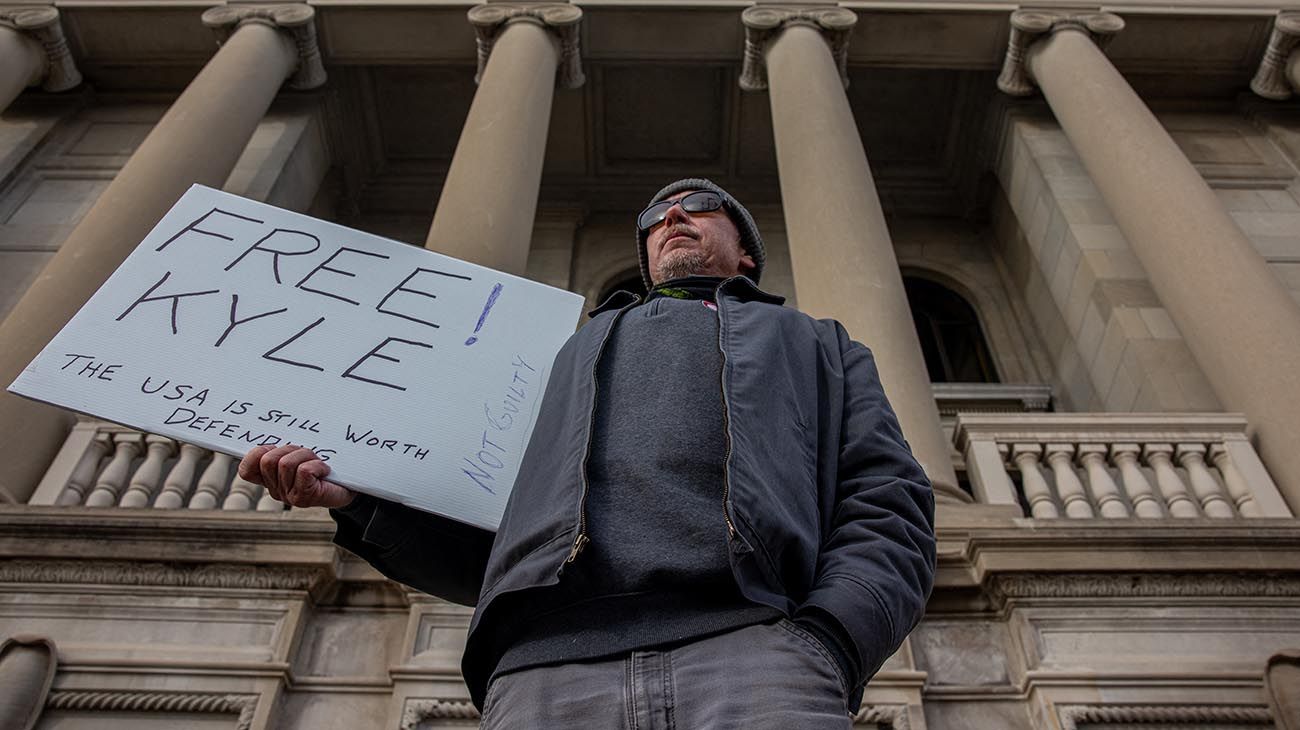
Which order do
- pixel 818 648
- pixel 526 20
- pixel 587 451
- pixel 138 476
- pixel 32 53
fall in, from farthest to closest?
pixel 32 53, pixel 526 20, pixel 138 476, pixel 587 451, pixel 818 648

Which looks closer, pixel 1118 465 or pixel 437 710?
pixel 437 710

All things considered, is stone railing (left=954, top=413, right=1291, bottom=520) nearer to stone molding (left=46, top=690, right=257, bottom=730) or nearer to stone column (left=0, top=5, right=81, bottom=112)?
stone molding (left=46, top=690, right=257, bottom=730)

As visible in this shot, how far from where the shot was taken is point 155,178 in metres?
8.05

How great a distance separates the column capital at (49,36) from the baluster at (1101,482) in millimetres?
10803

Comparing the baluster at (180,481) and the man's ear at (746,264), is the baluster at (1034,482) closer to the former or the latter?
the man's ear at (746,264)

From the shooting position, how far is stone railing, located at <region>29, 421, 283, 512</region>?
5648 mm

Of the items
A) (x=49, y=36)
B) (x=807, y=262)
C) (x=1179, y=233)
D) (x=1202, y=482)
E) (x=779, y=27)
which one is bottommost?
(x=1202, y=482)

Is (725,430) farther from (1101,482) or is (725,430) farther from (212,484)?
(212,484)

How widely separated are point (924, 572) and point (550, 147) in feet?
36.0

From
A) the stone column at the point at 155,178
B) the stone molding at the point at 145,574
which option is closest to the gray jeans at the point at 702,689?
the stone molding at the point at 145,574

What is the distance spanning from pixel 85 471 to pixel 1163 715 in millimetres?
5727

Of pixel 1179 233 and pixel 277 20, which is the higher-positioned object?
pixel 277 20

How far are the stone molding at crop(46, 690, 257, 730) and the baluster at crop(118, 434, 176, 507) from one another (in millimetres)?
1277

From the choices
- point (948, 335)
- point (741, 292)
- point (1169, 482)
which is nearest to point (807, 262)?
point (1169, 482)
